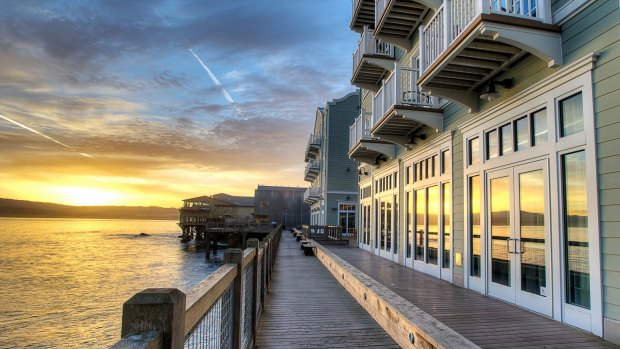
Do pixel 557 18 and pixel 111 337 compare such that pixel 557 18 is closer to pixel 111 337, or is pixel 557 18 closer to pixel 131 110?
pixel 111 337

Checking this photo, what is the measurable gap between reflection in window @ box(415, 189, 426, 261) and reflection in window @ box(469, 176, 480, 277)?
212 centimetres

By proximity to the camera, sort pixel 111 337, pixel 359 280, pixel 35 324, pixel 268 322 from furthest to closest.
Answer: pixel 35 324, pixel 111 337, pixel 359 280, pixel 268 322

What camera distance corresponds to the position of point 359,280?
6.75 m

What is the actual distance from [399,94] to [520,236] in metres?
3.98

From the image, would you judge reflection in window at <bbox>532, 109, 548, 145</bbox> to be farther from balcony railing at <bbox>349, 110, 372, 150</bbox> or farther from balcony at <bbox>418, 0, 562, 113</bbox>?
balcony railing at <bbox>349, 110, 372, 150</bbox>

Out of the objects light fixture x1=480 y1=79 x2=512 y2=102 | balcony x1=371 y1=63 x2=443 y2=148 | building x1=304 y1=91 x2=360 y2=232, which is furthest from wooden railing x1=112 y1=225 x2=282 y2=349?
building x1=304 y1=91 x2=360 y2=232

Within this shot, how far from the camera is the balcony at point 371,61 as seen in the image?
1189 centimetres

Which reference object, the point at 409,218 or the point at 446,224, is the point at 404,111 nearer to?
the point at 446,224

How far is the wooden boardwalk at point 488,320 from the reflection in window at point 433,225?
3.46ft

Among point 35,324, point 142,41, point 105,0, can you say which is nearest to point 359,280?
point 35,324

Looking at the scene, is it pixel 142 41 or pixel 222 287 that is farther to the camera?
pixel 142 41

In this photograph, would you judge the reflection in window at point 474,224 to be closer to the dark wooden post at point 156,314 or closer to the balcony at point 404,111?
the balcony at point 404,111

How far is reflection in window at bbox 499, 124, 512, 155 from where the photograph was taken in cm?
597

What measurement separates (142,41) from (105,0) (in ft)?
10.4
